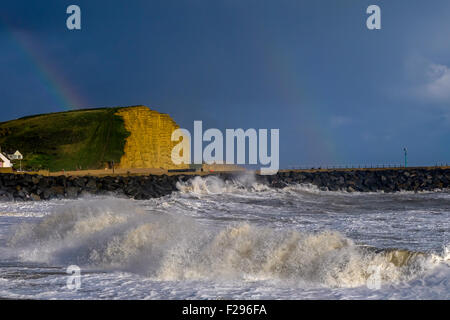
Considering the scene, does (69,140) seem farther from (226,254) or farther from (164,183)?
(226,254)

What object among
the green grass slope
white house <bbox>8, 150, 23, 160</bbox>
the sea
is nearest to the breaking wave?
the sea

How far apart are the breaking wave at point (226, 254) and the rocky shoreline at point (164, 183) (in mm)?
18259

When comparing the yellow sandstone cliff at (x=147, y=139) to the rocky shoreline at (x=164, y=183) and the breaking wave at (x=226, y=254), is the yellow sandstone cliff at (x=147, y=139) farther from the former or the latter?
the breaking wave at (x=226, y=254)

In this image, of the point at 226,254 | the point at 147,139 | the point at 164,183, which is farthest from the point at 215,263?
the point at 147,139

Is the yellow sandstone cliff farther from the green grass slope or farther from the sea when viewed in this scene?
the sea

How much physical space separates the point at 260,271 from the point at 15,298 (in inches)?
119

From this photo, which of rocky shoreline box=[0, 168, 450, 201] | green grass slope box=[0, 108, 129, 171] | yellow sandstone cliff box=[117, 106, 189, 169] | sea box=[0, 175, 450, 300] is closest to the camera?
sea box=[0, 175, 450, 300]

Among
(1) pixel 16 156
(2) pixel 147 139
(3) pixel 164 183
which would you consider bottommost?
(3) pixel 164 183

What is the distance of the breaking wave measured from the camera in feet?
19.7

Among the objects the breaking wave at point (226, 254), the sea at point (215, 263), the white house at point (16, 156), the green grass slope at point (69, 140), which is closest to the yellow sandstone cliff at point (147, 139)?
the green grass slope at point (69, 140)

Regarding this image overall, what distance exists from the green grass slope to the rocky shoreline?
73.8 feet

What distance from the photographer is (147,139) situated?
5747cm

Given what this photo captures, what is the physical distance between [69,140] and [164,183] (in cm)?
3153
